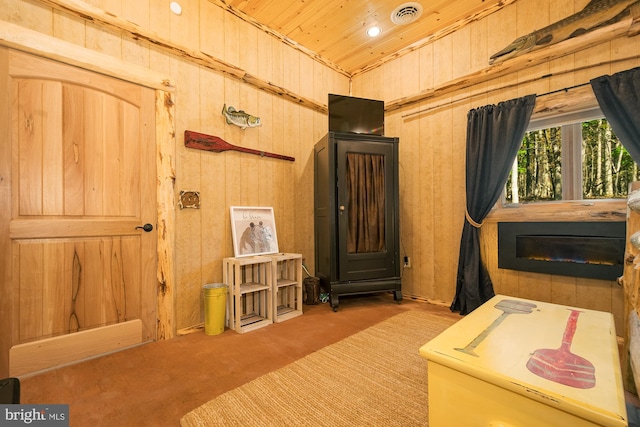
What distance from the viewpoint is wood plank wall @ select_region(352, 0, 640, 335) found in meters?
2.26

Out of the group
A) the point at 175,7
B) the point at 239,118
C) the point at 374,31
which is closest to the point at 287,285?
the point at 239,118

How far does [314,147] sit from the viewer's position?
11.0 ft

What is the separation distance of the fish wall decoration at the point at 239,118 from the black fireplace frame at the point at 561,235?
2508mm

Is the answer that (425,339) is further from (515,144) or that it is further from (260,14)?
Answer: (260,14)

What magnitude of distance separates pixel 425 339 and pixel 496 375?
1.37 m

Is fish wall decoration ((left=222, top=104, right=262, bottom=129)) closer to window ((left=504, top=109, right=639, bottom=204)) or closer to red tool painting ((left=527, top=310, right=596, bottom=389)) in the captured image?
window ((left=504, top=109, right=639, bottom=204))

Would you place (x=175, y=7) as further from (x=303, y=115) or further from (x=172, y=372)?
(x=172, y=372)

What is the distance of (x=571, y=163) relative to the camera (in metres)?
2.41

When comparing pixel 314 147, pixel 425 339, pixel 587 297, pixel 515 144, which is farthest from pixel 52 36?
pixel 587 297

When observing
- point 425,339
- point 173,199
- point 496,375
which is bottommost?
point 425,339

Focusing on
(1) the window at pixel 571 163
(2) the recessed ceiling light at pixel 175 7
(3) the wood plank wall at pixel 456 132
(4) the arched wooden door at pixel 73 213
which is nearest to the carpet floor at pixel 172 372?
(4) the arched wooden door at pixel 73 213

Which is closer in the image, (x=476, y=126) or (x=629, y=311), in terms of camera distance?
(x=629, y=311)

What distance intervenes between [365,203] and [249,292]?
142 centimetres

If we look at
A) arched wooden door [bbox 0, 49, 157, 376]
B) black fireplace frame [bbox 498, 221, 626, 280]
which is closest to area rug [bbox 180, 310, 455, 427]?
arched wooden door [bbox 0, 49, 157, 376]
